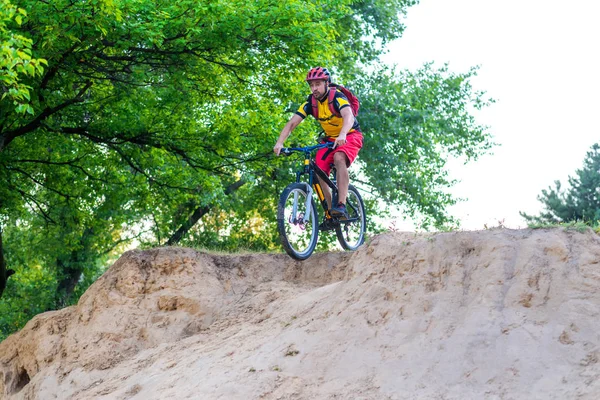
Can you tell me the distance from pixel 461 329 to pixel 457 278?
68 cm

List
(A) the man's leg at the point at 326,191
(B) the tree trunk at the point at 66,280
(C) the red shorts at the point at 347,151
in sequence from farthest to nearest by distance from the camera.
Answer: (B) the tree trunk at the point at 66,280, (A) the man's leg at the point at 326,191, (C) the red shorts at the point at 347,151

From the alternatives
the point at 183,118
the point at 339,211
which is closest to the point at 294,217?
the point at 339,211

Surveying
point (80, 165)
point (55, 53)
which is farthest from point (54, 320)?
point (80, 165)

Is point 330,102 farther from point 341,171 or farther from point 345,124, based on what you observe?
point 341,171

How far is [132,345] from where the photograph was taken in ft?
36.1

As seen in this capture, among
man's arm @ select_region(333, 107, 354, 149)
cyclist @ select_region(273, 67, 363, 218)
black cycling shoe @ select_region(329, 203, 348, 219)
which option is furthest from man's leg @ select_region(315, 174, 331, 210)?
man's arm @ select_region(333, 107, 354, 149)

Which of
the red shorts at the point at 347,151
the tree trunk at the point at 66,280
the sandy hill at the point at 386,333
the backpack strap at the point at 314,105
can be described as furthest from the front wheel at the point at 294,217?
the tree trunk at the point at 66,280

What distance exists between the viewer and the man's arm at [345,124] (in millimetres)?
10227

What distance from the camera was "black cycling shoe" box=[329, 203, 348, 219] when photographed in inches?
427

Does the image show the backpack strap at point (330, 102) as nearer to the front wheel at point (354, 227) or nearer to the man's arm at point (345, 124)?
the man's arm at point (345, 124)

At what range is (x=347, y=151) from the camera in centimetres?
1074

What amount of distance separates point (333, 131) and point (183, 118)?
7.63 m

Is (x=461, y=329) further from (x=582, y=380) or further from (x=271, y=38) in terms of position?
(x=271, y=38)

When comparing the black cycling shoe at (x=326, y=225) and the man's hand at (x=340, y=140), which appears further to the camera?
the black cycling shoe at (x=326, y=225)
